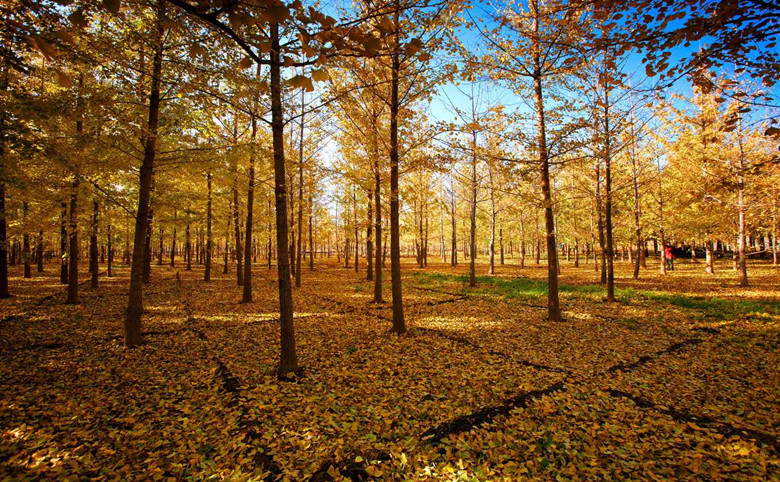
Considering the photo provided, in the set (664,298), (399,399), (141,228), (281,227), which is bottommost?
(399,399)

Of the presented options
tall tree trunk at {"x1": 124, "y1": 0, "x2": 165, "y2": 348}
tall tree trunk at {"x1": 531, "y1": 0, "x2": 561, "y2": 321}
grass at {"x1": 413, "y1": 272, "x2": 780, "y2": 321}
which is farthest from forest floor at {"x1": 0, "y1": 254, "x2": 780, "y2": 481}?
tall tree trunk at {"x1": 531, "y1": 0, "x2": 561, "y2": 321}

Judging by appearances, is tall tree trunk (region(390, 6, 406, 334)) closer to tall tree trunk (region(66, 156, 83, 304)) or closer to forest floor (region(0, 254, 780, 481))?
forest floor (region(0, 254, 780, 481))

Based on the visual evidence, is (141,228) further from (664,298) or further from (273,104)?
(664,298)

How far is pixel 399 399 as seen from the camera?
4.91 meters

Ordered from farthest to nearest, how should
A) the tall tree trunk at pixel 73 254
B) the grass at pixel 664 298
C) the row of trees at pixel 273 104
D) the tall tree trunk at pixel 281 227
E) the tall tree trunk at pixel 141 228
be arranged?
the tall tree trunk at pixel 73 254 < the grass at pixel 664 298 < the tall tree trunk at pixel 141 228 < the tall tree trunk at pixel 281 227 < the row of trees at pixel 273 104

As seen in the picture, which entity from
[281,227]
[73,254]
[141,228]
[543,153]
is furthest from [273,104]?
[73,254]

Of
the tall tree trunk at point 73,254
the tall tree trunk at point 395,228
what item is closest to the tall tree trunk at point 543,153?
the tall tree trunk at point 395,228

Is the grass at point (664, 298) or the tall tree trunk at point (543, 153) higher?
the tall tree trunk at point (543, 153)

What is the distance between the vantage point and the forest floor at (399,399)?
3.44 m

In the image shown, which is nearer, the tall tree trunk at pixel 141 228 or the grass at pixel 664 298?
the tall tree trunk at pixel 141 228

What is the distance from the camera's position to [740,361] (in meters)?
6.15

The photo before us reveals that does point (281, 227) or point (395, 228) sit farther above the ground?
point (395, 228)

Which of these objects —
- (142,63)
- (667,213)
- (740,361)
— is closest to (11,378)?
(142,63)

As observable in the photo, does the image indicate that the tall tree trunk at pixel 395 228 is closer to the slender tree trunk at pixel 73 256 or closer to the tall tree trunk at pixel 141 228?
the tall tree trunk at pixel 141 228
